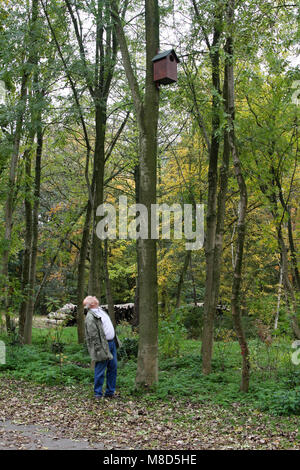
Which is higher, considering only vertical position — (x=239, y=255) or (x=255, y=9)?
(x=255, y=9)

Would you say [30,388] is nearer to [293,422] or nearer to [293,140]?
[293,422]

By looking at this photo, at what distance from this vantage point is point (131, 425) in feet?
18.3

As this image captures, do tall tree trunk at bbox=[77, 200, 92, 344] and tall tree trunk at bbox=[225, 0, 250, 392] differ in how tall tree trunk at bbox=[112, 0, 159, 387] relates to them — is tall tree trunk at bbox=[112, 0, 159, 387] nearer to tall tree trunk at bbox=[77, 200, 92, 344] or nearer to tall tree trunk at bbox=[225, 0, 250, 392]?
tall tree trunk at bbox=[225, 0, 250, 392]

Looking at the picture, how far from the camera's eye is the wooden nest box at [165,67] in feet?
24.3

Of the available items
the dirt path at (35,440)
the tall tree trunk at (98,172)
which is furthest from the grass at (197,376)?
the tall tree trunk at (98,172)

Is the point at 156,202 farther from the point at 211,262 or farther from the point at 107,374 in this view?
the point at 107,374

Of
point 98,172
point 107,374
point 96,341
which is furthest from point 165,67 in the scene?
point 107,374

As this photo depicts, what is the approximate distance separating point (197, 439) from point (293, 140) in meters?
7.13

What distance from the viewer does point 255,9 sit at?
25.2 ft

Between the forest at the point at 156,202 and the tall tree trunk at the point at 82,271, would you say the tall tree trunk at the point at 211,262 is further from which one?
the tall tree trunk at the point at 82,271

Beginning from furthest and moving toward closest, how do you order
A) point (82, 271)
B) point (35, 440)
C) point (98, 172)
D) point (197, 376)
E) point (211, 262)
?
point (82, 271)
point (98, 172)
point (211, 262)
point (197, 376)
point (35, 440)

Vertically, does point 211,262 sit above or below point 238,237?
below

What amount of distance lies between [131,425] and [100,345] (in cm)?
169
